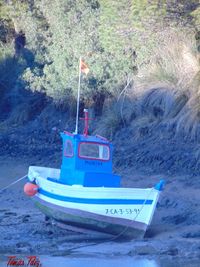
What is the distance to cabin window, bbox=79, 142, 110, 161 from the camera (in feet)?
50.3

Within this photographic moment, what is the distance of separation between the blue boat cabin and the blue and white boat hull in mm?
422

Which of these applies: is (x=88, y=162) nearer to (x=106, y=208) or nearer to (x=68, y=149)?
(x=68, y=149)

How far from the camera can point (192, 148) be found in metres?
17.7

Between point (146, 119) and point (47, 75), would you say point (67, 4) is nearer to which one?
point (47, 75)

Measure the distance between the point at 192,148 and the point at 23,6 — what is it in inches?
446

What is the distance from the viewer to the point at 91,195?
14250 mm

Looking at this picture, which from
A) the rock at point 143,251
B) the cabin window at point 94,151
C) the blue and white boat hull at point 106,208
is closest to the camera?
the rock at point 143,251

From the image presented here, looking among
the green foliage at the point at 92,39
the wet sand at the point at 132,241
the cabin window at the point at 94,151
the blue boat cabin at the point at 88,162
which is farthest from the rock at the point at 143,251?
the green foliage at the point at 92,39

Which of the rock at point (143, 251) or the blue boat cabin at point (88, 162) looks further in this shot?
the blue boat cabin at point (88, 162)

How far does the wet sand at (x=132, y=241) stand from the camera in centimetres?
1324

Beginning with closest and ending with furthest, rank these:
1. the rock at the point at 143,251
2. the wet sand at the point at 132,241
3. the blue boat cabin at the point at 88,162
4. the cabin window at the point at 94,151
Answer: the rock at the point at 143,251, the wet sand at the point at 132,241, the blue boat cabin at the point at 88,162, the cabin window at the point at 94,151

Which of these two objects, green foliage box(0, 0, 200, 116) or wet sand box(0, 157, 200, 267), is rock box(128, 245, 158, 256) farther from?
green foliage box(0, 0, 200, 116)

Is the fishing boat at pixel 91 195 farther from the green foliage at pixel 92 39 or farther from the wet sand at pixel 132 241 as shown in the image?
the green foliage at pixel 92 39

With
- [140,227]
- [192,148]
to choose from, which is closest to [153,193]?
[140,227]
